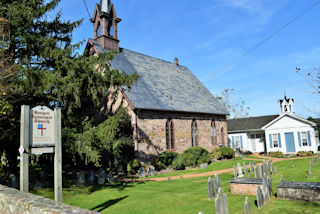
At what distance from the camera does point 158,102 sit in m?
22.6

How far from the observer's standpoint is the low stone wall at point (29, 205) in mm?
5026

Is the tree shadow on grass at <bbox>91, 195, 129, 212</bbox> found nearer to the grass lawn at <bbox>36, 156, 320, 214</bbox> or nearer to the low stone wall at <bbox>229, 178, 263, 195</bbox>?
the grass lawn at <bbox>36, 156, 320, 214</bbox>

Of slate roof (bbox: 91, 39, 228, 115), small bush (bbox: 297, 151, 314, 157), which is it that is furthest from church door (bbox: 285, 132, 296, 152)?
slate roof (bbox: 91, 39, 228, 115)

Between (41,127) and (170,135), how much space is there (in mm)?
15872

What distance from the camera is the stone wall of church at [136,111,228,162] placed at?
67.3 ft

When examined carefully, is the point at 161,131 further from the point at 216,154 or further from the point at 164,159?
the point at 216,154

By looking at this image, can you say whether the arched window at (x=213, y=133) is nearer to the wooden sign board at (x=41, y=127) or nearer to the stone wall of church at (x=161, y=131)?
the stone wall of church at (x=161, y=131)

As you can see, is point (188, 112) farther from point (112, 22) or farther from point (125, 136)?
point (112, 22)

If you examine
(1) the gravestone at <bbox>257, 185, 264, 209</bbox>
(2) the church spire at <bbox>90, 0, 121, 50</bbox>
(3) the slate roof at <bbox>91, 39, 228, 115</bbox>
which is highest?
(2) the church spire at <bbox>90, 0, 121, 50</bbox>

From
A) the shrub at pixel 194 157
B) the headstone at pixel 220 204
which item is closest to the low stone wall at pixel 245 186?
the headstone at pixel 220 204

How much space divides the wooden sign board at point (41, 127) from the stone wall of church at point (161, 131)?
39.4 feet

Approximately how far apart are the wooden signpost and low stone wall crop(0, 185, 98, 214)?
987mm

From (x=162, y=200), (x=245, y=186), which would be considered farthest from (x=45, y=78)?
(x=245, y=186)

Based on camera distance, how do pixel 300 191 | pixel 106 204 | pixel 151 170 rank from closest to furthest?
pixel 300 191 → pixel 106 204 → pixel 151 170
